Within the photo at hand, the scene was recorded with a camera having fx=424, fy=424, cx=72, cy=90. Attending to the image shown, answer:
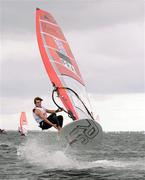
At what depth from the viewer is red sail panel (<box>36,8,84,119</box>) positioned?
1573cm

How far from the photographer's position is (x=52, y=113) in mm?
15125

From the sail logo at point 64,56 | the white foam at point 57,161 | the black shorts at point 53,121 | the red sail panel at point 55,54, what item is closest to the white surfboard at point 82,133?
the black shorts at point 53,121

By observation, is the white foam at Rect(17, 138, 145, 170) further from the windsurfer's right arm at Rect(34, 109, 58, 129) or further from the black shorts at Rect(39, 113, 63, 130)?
the windsurfer's right arm at Rect(34, 109, 58, 129)

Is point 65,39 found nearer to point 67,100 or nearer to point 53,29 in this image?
point 53,29

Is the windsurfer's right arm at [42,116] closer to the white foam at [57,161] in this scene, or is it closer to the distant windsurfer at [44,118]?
the distant windsurfer at [44,118]

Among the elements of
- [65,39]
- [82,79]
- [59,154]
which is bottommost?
[59,154]

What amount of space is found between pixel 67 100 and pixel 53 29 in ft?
11.1

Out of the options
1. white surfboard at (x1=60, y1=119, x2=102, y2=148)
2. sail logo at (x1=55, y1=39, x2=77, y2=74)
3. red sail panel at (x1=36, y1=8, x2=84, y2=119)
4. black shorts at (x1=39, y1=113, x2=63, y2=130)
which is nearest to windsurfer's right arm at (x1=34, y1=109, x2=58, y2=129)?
black shorts at (x1=39, y1=113, x2=63, y2=130)

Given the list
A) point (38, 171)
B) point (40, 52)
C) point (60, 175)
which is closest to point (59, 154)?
point (38, 171)

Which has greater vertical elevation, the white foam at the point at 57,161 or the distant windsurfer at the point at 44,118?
the distant windsurfer at the point at 44,118

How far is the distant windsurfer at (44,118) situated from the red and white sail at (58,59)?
2.23 ft

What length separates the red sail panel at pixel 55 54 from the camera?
15.7 m

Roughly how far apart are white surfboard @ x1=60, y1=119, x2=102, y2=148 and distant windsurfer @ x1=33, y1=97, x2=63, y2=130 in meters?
0.33

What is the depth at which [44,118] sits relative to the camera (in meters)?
14.7
